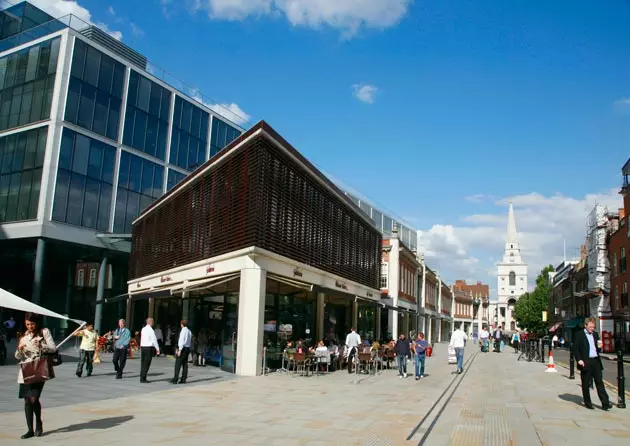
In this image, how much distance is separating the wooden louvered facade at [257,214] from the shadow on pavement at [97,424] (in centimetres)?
897

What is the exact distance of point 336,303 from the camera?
91.4ft

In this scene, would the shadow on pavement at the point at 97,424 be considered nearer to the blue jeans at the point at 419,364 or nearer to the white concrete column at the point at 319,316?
the blue jeans at the point at 419,364

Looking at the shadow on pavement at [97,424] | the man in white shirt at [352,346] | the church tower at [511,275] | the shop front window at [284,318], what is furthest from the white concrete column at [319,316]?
the church tower at [511,275]

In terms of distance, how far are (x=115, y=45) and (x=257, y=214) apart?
2848 cm

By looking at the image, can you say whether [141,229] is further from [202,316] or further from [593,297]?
[593,297]

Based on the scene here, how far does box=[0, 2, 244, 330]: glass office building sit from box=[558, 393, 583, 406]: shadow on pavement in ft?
91.7

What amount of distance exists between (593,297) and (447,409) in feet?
165

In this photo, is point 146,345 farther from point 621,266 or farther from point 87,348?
point 621,266

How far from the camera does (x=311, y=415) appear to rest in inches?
417

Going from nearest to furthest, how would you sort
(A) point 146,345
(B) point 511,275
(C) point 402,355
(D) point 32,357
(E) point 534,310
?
(D) point 32,357
(A) point 146,345
(C) point 402,355
(E) point 534,310
(B) point 511,275

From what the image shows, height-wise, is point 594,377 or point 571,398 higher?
point 594,377

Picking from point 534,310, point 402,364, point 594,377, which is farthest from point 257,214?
point 534,310

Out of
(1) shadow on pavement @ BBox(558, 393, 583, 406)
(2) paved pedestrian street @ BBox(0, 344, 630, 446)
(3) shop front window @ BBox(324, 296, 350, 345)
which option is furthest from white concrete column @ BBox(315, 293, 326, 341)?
(1) shadow on pavement @ BBox(558, 393, 583, 406)

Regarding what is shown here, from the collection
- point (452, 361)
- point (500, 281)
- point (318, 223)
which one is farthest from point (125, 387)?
point (500, 281)
